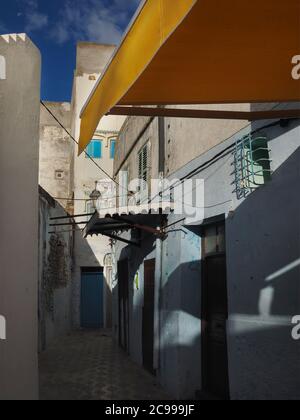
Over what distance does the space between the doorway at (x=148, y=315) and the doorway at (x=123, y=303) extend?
239 centimetres

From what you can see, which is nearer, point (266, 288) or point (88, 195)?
point (266, 288)

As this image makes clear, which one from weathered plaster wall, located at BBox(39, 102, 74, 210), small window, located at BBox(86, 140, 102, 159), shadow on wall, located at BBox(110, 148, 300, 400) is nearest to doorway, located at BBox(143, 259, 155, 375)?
shadow on wall, located at BBox(110, 148, 300, 400)

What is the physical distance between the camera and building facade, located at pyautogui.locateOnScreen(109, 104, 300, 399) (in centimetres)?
504

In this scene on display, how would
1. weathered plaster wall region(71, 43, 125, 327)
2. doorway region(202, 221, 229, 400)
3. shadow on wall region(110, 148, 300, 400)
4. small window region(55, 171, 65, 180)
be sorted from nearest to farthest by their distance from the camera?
shadow on wall region(110, 148, 300, 400) → doorway region(202, 221, 229, 400) → weathered plaster wall region(71, 43, 125, 327) → small window region(55, 171, 65, 180)

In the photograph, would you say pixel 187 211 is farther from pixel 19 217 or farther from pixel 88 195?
pixel 88 195

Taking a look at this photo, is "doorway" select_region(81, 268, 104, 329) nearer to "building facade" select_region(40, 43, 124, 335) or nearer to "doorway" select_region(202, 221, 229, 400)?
"building facade" select_region(40, 43, 124, 335)

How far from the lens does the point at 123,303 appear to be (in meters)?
13.7

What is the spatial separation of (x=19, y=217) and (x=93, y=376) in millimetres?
7132

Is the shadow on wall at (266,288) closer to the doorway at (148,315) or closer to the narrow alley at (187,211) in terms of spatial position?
the narrow alley at (187,211)

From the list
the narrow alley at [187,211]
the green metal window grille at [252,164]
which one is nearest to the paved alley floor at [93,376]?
the narrow alley at [187,211]

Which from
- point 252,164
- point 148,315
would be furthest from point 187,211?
point 148,315

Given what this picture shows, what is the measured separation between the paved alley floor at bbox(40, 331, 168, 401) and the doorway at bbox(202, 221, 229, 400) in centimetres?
119

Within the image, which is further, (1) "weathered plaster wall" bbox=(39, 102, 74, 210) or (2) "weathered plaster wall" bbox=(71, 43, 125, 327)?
(1) "weathered plaster wall" bbox=(39, 102, 74, 210)
